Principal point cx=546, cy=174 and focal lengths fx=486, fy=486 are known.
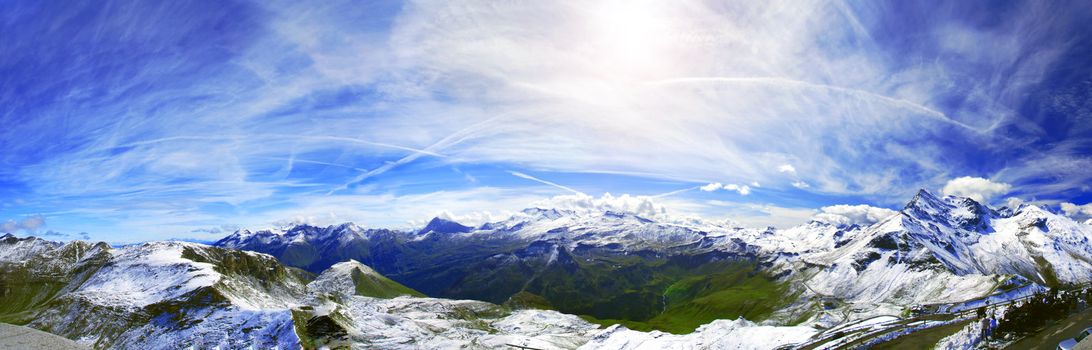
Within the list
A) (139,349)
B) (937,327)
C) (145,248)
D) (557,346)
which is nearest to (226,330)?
(139,349)

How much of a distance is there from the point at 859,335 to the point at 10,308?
22270 cm

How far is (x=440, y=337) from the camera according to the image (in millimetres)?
147125

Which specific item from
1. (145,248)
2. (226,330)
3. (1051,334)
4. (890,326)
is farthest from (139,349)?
(1051,334)

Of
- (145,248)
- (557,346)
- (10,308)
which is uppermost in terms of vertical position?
(145,248)

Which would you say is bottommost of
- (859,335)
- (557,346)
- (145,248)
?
(557,346)

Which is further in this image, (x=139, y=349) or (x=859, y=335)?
(x=139, y=349)

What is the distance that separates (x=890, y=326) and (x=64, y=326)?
161m

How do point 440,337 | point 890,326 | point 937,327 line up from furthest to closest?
point 440,337 → point 890,326 → point 937,327

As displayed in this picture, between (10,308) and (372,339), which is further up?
(10,308)

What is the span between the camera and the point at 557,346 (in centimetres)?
14912

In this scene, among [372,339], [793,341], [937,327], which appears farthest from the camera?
[372,339]

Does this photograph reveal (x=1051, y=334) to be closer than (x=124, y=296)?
Yes

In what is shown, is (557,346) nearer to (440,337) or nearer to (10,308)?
(440,337)

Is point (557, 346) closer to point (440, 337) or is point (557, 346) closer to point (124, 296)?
point (440, 337)
